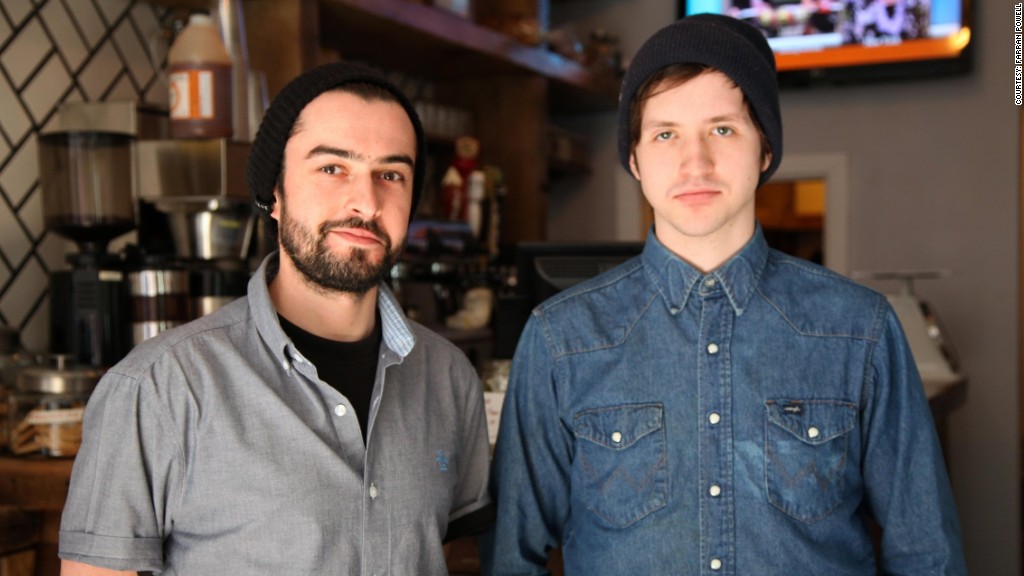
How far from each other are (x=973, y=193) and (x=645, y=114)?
3508 millimetres

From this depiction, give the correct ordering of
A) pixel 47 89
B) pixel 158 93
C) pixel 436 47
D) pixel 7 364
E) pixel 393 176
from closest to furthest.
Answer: pixel 393 176, pixel 7 364, pixel 47 89, pixel 158 93, pixel 436 47

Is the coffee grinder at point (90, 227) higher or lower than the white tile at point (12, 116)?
lower

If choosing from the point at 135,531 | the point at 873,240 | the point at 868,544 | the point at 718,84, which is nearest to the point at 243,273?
the point at 135,531

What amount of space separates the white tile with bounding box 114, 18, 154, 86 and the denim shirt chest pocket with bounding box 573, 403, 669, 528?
6.58 feet

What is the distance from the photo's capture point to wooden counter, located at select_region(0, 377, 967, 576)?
182cm

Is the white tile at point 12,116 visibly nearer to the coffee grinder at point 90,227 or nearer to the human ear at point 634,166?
the coffee grinder at point 90,227

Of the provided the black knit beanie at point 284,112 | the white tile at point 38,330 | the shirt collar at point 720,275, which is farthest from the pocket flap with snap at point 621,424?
the white tile at point 38,330

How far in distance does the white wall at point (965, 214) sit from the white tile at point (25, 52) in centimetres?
331

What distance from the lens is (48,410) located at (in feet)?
6.30

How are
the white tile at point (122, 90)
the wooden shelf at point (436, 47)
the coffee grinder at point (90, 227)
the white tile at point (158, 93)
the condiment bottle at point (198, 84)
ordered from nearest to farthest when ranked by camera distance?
the coffee grinder at point (90, 227)
the condiment bottle at point (198, 84)
the white tile at point (122, 90)
the white tile at point (158, 93)
the wooden shelf at point (436, 47)

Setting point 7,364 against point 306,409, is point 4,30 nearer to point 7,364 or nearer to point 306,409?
point 7,364

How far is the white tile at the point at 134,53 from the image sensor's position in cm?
281

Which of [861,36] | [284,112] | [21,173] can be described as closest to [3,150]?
[21,173]

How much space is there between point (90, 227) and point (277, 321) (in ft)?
3.66
